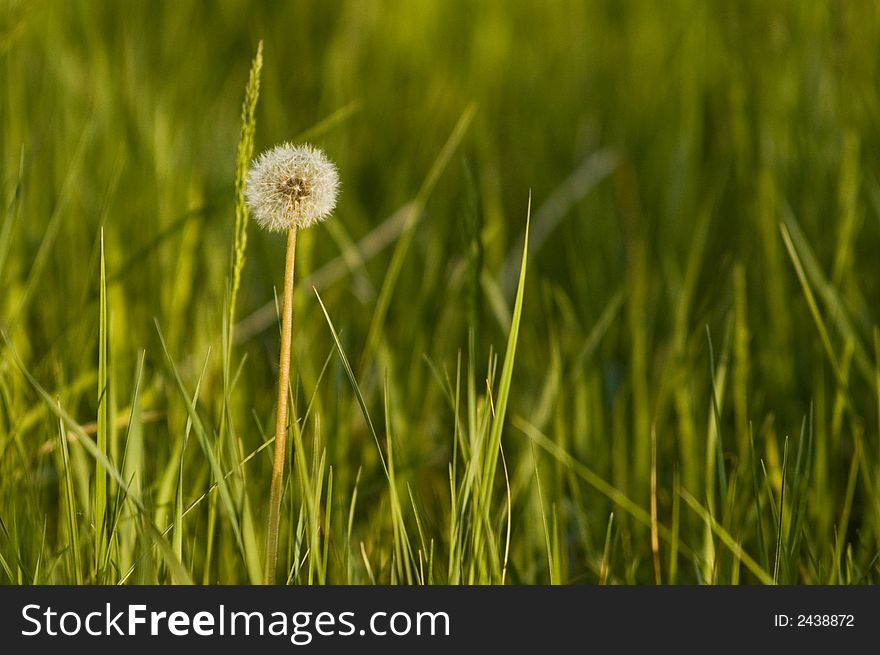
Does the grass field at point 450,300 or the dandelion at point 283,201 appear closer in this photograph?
the dandelion at point 283,201

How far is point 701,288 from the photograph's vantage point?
1971mm

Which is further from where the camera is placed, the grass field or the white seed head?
the grass field

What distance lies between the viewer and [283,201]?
88cm

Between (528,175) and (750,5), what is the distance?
0.68m

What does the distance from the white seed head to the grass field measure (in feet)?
0.21

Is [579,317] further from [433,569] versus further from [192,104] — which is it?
[192,104]

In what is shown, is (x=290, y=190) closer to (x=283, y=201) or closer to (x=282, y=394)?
(x=283, y=201)

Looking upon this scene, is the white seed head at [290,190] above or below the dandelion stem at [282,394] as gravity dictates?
above

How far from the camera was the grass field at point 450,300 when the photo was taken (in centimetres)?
109

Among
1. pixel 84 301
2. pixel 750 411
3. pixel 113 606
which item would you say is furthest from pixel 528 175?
pixel 113 606

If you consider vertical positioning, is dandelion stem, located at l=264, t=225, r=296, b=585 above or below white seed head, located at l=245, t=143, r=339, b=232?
below

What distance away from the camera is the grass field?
1.09 m

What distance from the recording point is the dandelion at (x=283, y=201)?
86 centimetres

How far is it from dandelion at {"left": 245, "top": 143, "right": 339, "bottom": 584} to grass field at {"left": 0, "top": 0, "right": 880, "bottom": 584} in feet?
0.16
